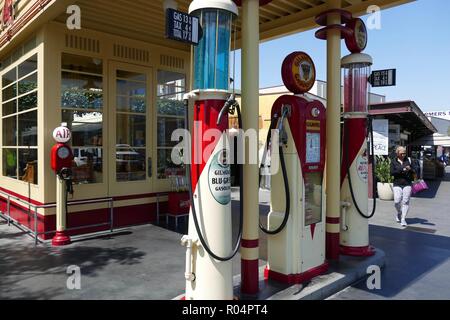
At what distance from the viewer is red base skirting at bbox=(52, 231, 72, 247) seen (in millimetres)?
5621

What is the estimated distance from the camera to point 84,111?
6.34 metres

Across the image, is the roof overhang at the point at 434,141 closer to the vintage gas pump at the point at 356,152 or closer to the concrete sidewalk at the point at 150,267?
the concrete sidewalk at the point at 150,267

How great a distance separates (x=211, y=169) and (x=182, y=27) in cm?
120

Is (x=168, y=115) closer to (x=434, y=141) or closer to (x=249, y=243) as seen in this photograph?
Answer: (x=249, y=243)

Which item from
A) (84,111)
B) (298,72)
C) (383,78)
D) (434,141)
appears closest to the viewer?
(298,72)

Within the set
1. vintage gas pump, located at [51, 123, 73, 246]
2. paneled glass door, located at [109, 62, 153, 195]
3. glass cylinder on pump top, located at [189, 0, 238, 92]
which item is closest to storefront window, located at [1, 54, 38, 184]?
vintage gas pump, located at [51, 123, 73, 246]

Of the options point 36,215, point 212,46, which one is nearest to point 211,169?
point 212,46

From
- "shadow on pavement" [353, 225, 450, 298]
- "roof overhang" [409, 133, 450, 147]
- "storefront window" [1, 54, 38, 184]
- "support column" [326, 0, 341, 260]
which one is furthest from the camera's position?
"roof overhang" [409, 133, 450, 147]

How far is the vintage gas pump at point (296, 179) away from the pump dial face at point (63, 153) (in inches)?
130

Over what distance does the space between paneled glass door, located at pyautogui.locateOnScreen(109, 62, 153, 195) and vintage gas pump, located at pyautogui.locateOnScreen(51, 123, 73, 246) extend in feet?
3.52

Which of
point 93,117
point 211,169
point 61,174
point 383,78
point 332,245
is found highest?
point 383,78

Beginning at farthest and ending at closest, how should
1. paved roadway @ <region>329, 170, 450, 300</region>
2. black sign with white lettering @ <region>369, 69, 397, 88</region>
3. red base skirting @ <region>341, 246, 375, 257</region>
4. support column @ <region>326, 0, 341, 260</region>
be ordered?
1. black sign with white lettering @ <region>369, 69, 397, 88</region>
2. red base skirting @ <region>341, 246, 375, 257</region>
3. support column @ <region>326, 0, 341, 260</region>
4. paved roadway @ <region>329, 170, 450, 300</region>

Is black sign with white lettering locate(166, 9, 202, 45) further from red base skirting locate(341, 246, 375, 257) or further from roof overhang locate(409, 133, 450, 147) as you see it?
roof overhang locate(409, 133, 450, 147)
